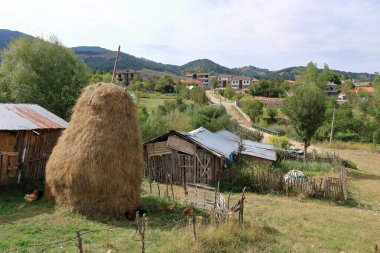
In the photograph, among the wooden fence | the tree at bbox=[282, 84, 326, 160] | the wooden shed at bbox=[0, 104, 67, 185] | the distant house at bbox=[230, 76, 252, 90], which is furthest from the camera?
the distant house at bbox=[230, 76, 252, 90]

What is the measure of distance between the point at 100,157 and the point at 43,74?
18158 mm

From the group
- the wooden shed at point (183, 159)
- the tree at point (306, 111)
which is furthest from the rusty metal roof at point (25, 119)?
the tree at point (306, 111)

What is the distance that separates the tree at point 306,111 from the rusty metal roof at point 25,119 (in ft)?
54.0

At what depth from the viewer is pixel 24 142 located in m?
14.0

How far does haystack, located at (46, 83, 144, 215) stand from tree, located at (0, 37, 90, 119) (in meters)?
15.6

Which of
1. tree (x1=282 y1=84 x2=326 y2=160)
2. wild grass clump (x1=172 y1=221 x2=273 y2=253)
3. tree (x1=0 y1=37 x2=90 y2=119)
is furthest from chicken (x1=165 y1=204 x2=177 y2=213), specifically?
tree (x1=0 y1=37 x2=90 y2=119)

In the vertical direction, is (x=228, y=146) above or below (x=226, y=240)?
above

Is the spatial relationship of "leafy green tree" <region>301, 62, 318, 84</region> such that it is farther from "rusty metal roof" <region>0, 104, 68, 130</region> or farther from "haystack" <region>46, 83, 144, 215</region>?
"haystack" <region>46, 83, 144, 215</region>

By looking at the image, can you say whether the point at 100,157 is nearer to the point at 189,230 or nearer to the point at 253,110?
the point at 189,230

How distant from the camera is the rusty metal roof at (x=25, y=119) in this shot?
13.6 metres

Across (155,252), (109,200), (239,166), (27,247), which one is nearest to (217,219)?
(155,252)

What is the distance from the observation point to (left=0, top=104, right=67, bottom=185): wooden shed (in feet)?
43.5

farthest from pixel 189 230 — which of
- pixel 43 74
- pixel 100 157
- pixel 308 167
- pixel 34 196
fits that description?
pixel 43 74

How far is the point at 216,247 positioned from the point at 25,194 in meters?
8.22
